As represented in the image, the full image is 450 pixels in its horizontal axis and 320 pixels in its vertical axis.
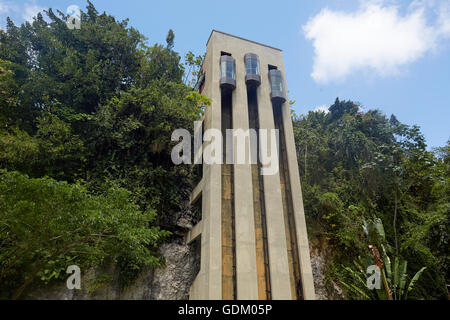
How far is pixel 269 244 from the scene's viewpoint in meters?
13.1

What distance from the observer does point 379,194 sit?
65.1 feet

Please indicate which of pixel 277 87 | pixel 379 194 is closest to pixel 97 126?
pixel 277 87

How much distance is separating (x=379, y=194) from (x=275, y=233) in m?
11.0

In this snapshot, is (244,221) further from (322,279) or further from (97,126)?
(97,126)

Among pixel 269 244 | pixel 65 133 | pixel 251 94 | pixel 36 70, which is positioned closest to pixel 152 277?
pixel 269 244

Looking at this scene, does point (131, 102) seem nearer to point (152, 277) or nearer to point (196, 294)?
point (152, 277)

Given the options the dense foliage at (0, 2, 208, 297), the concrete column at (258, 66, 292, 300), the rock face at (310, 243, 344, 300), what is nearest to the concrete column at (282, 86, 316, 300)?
the concrete column at (258, 66, 292, 300)

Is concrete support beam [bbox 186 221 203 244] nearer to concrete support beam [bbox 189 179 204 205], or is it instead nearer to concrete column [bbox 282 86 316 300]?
concrete support beam [bbox 189 179 204 205]
